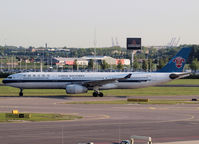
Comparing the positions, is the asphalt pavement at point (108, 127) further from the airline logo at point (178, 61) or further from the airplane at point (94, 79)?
the airline logo at point (178, 61)

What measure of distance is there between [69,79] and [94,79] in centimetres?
382

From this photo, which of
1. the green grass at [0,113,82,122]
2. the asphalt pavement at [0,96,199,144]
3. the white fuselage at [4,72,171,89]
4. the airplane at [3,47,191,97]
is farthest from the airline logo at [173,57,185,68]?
the green grass at [0,113,82,122]

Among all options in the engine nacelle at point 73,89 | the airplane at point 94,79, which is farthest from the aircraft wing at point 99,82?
the engine nacelle at point 73,89

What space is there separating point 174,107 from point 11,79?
29.2 m

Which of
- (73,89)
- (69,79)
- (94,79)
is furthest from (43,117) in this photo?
(94,79)

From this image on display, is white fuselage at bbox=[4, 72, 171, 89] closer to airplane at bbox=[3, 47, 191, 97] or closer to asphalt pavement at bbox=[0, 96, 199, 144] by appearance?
airplane at bbox=[3, 47, 191, 97]

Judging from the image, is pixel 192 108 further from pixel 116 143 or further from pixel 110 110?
pixel 116 143

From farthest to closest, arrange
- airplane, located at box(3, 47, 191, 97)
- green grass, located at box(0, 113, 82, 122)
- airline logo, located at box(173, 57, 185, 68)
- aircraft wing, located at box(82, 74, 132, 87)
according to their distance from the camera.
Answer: airline logo, located at box(173, 57, 185, 68)
airplane, located at box(3, 47, 191, 97)
aircraft wing, located at box(82, 74, 132, 87)
green grass, located at box(0, 113, 82, 122)

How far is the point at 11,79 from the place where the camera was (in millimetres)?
72062

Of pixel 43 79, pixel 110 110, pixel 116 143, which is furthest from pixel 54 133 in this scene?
pixel 43 79

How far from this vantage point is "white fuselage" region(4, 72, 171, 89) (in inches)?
2798

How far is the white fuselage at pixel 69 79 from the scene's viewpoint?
71062 millimetres

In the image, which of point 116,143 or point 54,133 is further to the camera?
point 54,133

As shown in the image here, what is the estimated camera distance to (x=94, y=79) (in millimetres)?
71750
